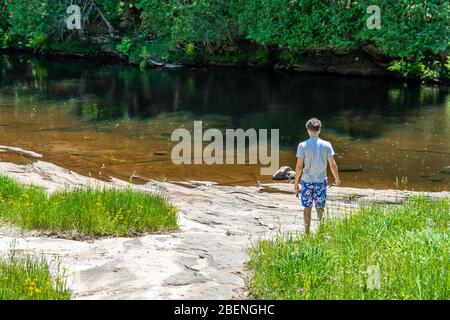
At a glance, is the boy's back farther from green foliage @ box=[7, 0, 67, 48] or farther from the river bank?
green foliage @ box=[7, 0, 67, 48]

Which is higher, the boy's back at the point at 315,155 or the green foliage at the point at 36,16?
the green foliage at the point at 36,16

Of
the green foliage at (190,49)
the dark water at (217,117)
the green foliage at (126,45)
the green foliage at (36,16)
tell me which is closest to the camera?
the dark water at (217,117)

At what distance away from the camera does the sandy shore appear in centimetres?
811

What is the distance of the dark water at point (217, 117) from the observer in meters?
20.0

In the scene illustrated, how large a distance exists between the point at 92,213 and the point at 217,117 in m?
18.0

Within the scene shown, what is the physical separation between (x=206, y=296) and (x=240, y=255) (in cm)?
231

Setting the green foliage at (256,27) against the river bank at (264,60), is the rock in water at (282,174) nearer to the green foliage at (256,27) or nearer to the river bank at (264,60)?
the green foliage at (256,27)

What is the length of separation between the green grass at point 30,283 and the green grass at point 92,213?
273cm
